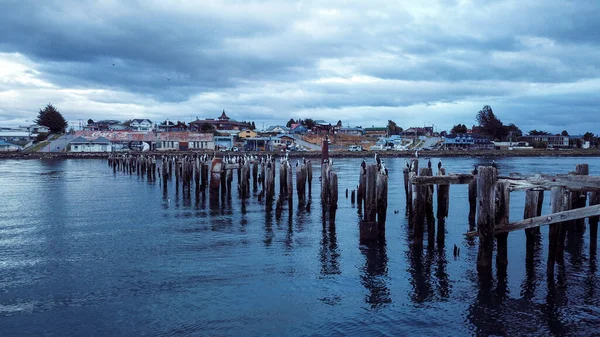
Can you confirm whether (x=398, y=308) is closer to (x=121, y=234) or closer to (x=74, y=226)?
(x=121, y=234)

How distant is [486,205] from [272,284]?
17.5 ft

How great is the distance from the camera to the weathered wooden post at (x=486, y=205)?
11.1m

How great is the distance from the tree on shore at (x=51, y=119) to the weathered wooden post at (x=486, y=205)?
125 m

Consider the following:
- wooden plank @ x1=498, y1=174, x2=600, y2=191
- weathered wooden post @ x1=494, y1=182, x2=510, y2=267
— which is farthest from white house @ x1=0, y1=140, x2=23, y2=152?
wooden plank @ x1=498, y1=174, x2=600, y2=191

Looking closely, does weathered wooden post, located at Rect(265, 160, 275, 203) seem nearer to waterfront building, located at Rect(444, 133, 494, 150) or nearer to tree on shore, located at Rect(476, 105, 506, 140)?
waterfront building, located at Rect(444, 133, 494, 150)

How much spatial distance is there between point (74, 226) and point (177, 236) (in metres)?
5.43

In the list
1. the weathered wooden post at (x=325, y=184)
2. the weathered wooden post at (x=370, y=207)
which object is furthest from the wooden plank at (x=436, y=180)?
the weathered wooden post at (x=325, y=184)

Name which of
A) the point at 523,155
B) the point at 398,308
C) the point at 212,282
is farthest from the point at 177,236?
the point at 523,155

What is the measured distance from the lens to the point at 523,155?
103875 millimetres

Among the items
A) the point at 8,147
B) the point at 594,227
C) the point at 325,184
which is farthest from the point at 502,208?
the point at 8,147

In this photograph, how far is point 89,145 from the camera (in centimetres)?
9444

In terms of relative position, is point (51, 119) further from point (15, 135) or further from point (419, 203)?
point (419, 203)

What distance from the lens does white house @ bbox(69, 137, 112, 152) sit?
3716 inches

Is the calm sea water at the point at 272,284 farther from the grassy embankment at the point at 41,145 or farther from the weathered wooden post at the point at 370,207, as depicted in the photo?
the grassy embankment at the point at 41,145
